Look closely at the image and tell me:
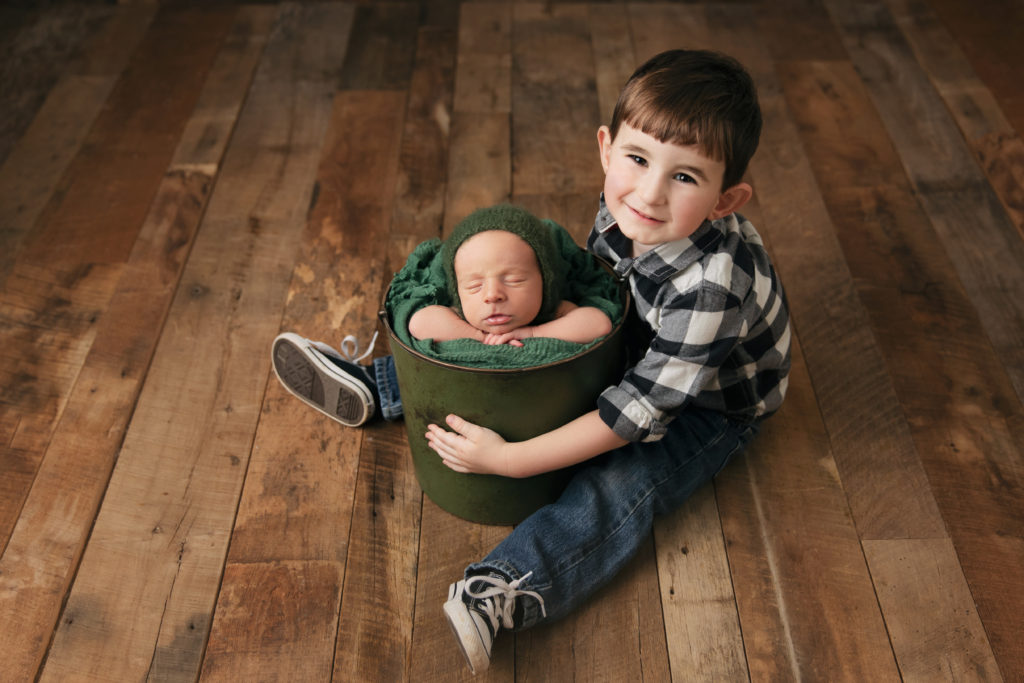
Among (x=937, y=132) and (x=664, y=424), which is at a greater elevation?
(x=664, y=424)

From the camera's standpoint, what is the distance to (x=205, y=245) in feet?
6.32

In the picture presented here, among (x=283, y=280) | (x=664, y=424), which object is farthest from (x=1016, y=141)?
(x=283, y=280)

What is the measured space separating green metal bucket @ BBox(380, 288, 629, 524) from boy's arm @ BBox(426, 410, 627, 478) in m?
0.01

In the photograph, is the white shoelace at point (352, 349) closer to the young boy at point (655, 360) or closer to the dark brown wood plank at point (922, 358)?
the young boy at point (655, 360)

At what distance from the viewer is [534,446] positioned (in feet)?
4.13

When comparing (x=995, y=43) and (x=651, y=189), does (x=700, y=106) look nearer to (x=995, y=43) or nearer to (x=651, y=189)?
(x=651, y=189)

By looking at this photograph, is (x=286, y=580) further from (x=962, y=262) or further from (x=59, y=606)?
(x=962, y=262)

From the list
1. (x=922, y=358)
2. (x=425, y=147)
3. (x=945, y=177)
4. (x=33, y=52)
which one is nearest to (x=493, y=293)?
(x=922, y=358)

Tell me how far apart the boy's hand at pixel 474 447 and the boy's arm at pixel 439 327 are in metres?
0.11

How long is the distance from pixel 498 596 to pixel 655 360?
1.21ft

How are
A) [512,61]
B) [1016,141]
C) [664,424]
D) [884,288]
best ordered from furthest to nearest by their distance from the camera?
[512,61]
[1016,141]
[884,288]
[664,424]

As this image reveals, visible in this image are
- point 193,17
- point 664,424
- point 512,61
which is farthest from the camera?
point 193,17

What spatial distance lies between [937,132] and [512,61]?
1056 millimetres

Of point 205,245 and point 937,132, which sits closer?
point 205,245
